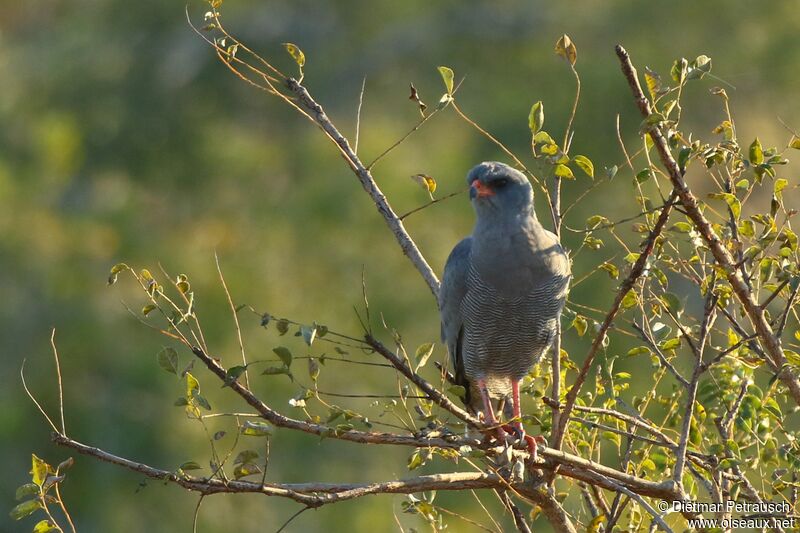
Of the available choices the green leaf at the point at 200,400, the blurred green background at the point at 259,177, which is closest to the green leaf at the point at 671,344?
the green leaf at the point at 200,400

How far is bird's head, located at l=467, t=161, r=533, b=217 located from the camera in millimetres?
3396

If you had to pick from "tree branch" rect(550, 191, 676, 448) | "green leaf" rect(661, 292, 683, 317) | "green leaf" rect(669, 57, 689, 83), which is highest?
"green leaf" rect(669, 57, 689, 83)

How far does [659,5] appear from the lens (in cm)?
974

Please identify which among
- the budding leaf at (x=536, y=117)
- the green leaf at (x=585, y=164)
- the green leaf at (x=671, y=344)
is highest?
the budding leaf at (x=536, y=117)

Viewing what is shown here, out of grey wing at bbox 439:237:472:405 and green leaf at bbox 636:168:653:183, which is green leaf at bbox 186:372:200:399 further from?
grey wing at bbox 439:237:472:405

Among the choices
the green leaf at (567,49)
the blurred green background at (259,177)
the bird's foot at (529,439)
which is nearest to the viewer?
the green leaf at (567,49)

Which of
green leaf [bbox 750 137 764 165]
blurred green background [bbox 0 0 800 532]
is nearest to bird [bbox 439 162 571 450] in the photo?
green leaf [bbox 750 137 764 165]

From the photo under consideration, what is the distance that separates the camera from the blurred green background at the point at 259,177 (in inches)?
302

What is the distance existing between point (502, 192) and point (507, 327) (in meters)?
0.46

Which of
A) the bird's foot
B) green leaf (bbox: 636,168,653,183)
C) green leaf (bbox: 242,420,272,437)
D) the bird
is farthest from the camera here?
the bird

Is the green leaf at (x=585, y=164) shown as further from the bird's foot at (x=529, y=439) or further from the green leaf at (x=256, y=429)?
the green leaf at (x=256, y=429)

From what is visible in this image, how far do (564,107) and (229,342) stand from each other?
3.58 metres

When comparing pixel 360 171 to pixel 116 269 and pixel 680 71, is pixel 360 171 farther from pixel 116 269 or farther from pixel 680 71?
pixel 680 71

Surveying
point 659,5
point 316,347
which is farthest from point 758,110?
point 316,347
